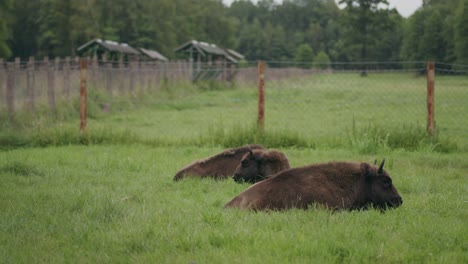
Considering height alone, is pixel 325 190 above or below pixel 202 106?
above

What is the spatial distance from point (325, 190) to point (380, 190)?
0.74 m

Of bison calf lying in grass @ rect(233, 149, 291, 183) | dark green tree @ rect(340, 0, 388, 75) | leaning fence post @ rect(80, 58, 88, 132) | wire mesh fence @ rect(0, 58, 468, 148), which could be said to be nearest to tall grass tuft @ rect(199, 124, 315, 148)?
wire mesh fence @ rect(0, 58, 468, 148)

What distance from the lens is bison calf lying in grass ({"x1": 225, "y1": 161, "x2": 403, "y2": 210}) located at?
7062 millimetres

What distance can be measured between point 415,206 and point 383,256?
8.27 feet

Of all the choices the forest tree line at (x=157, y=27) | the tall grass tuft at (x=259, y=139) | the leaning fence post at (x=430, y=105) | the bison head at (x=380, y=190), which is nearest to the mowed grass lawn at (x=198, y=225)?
the bison head at (x=380, y=190)

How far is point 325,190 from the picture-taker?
714 cm

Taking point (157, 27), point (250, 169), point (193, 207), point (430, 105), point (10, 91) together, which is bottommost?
point (193, 207)

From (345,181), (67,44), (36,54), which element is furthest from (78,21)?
(345,181)

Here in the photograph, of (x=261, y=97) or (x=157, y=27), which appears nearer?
(x=261, y=97)

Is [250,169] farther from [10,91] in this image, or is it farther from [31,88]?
[31,88]

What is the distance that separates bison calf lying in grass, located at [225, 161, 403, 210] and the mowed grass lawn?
0.29 metres

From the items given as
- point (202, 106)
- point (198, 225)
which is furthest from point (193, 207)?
point (202, 106)

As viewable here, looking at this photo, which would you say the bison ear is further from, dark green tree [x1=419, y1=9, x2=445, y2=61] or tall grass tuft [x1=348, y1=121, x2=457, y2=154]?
dark green tree [x1=419, y1=9, x2=445, y2=61]

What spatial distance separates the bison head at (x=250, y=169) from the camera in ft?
31.7
